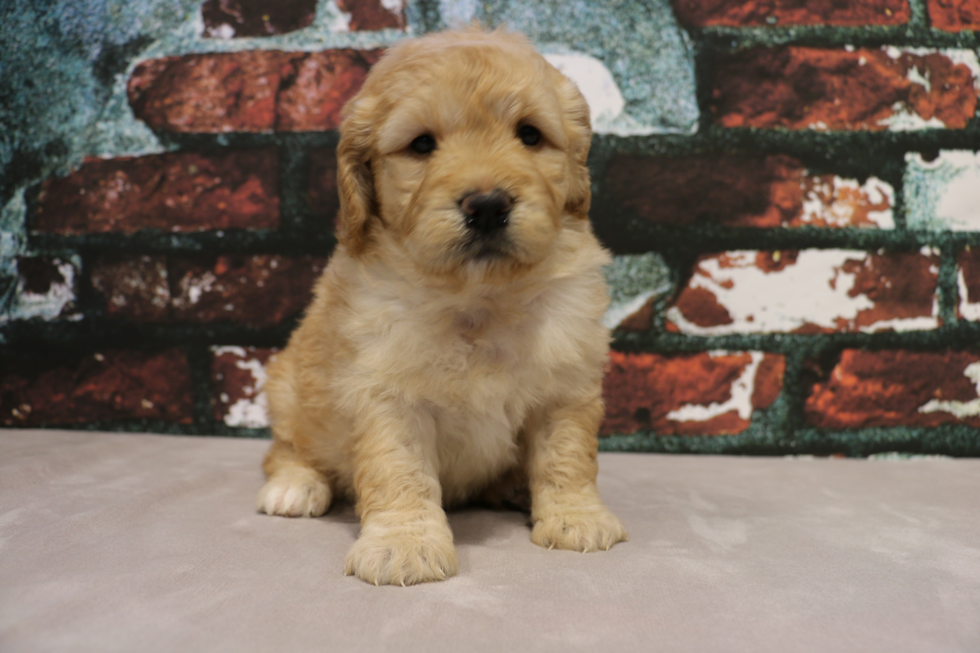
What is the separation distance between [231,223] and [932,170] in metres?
2.38

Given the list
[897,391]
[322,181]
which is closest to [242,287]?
[322,181]

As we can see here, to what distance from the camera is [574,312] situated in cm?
178

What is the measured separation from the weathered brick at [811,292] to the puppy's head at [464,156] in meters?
0.88

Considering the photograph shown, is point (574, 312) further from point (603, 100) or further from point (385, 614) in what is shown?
point (603, 100)

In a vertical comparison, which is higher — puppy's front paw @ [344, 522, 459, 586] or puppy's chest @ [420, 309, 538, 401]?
puppy's chest @ [420, 309, 538, 401]

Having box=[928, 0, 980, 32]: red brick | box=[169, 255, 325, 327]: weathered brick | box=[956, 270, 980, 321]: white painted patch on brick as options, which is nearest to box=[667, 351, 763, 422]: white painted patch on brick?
box=[956, 270, 980, 321]: white painted patch on brick

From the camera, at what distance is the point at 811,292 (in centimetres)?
252

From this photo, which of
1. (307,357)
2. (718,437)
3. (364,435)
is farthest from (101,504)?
(718,437)

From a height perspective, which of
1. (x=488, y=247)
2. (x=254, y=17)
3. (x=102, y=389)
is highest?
(x=254, y=17)

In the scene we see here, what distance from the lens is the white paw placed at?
1.87 metres

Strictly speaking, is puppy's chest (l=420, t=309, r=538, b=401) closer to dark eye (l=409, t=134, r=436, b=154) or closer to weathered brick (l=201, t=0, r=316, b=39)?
dark eye (l=409, t=134, r=436, b=154)

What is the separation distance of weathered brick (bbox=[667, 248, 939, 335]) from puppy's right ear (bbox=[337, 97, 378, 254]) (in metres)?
1.22

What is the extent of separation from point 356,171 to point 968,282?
82.1 inches

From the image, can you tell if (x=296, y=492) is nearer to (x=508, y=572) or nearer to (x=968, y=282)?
(x=508, y=572)
